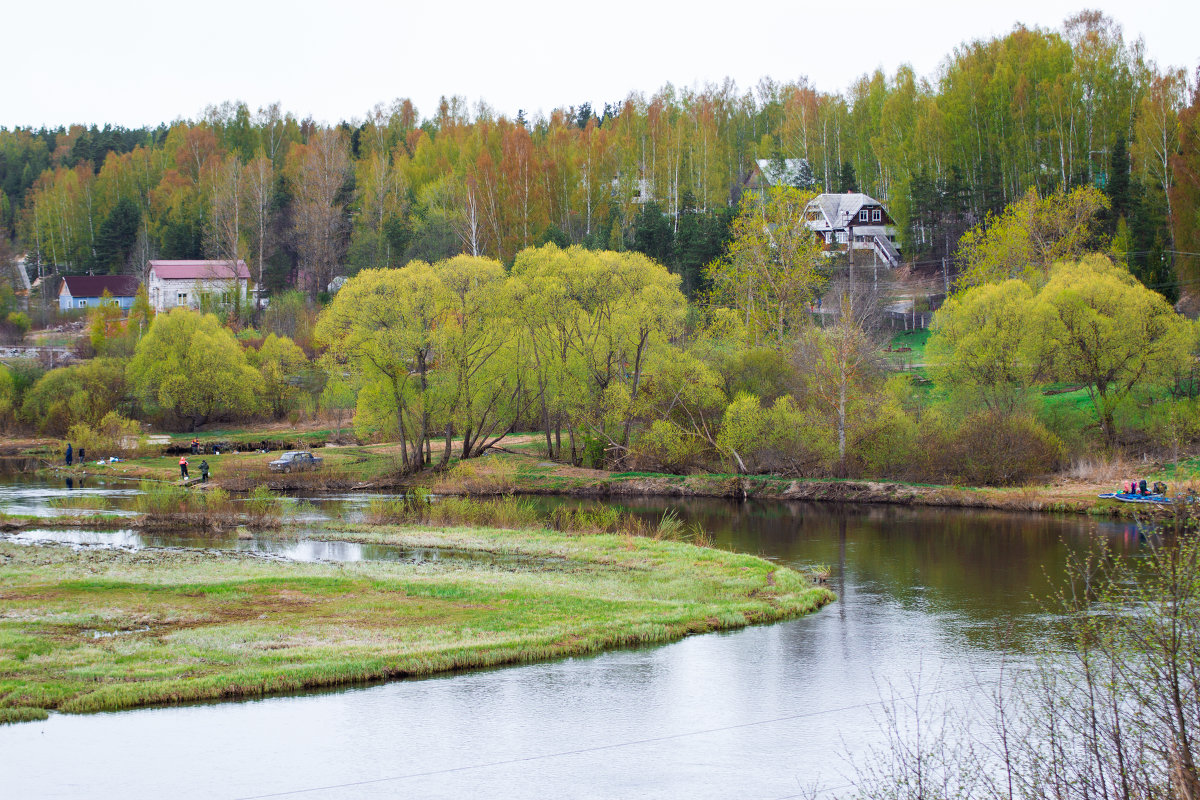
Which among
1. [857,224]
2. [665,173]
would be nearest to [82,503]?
[665,173]

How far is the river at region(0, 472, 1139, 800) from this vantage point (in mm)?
14570

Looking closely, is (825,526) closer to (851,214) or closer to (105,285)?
(851,214)

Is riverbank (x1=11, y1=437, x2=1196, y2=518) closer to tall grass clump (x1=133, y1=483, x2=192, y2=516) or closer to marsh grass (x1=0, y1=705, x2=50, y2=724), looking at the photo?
tall grass clump (x1=133, y1=483, x2=192, y2=516)

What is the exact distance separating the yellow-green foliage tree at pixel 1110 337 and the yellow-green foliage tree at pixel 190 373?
5579cm

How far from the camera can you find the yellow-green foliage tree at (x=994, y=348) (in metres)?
54.4

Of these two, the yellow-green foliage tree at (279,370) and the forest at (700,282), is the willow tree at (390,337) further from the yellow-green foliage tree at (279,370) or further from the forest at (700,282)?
the yellow-green foliage tree at (279,370)

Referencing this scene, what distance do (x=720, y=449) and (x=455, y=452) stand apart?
16.6 m

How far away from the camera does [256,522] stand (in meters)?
39.4

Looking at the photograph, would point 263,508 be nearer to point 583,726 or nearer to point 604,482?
point 604,482

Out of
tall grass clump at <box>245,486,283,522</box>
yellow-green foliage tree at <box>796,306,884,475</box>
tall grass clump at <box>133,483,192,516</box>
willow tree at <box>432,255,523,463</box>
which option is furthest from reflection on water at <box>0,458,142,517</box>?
yellow-green foliage tree at <box>796,306,884,475</box>

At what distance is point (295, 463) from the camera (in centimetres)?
5634

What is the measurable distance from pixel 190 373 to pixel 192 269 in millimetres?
36154

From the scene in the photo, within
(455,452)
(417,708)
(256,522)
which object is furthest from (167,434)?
(417,708)

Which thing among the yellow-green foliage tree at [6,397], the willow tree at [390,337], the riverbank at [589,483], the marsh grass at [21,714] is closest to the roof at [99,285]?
the yellow-green foliage tree at [6,397]
